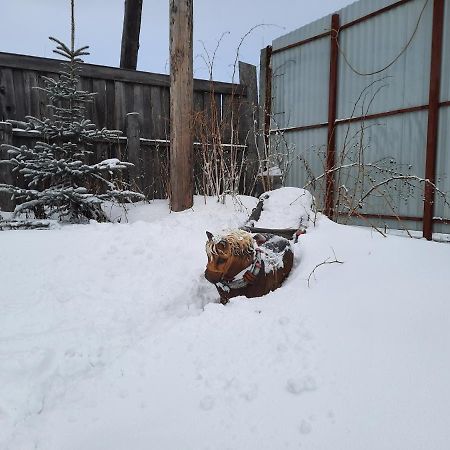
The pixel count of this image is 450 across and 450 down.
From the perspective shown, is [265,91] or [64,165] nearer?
[64,165]

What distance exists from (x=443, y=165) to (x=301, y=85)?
242cm

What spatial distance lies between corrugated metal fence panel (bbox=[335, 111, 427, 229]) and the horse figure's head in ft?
7.57

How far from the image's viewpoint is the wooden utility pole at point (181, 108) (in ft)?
14.6

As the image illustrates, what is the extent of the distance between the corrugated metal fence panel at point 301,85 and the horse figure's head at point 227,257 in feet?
12.3

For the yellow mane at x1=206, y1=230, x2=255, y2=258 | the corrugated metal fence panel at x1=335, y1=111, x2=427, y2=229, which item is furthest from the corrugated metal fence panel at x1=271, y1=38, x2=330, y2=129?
the yellow mane at x1=206, y1=230, x2=255, y2=258

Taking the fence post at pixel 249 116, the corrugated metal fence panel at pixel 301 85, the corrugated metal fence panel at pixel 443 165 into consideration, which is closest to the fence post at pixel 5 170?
the fence post at pixel 249 116

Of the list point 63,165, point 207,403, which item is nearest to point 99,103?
point 63,165

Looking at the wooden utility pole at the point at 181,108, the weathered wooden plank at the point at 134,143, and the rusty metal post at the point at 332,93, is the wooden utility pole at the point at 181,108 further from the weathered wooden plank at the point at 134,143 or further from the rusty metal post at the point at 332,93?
the rusty metal post at the point at 332,93

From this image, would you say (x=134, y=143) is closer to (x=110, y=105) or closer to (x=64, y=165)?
(x=110, y=105)

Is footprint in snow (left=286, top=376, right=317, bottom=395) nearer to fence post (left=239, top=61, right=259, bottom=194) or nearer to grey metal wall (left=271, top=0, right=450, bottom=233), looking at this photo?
grey metal wall (left=271, top=0, right=450, bottom=233)

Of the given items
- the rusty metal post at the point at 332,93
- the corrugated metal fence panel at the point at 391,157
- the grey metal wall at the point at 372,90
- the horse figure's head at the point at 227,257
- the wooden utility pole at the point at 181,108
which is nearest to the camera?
the horse figure's head at the point at 227,257

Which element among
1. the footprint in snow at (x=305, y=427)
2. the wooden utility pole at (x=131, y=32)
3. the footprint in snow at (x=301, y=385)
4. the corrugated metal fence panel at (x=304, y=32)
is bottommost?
the footprint in snow at (x=305, y=427)

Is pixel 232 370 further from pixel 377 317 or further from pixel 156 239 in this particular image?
pixel 156 239

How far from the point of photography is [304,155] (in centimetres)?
557
